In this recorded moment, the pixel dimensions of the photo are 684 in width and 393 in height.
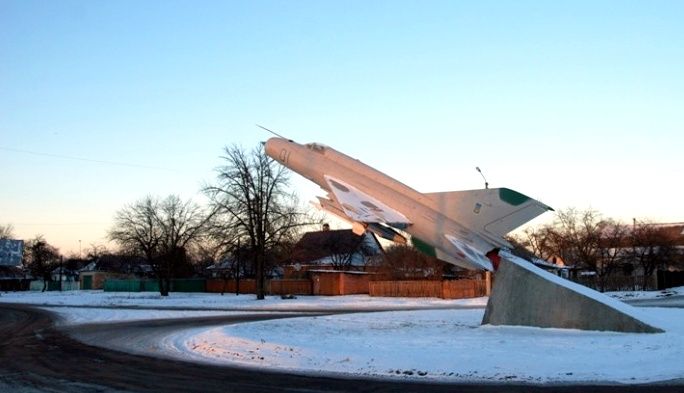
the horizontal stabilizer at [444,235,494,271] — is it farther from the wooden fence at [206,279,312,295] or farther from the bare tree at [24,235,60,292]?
the bare tree at [24,235,60,292]

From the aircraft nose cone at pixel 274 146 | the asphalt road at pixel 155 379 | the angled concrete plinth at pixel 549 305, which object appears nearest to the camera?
the asphalt road at pixel 155 379

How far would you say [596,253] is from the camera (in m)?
66.2

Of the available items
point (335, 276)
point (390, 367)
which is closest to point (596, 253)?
point (335, 276)

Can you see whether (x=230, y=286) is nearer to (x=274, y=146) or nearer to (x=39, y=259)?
(x=274, y=146)

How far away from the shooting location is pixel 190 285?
6944 cm

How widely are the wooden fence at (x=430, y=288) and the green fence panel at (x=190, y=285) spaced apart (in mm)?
22863

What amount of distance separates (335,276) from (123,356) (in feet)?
136

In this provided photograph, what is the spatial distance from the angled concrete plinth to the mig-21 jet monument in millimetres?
26

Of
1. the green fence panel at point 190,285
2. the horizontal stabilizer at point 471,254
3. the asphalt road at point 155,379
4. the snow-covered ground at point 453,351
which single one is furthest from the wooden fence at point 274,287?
the asphalt road at point 155,379

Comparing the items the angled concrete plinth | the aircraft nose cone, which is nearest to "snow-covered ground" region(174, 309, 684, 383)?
the angled concrete plinth

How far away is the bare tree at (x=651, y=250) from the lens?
67188 millimetres

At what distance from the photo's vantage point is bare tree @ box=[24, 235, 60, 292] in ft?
343

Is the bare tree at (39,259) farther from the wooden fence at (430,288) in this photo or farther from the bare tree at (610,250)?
the bare tree at (610,250)

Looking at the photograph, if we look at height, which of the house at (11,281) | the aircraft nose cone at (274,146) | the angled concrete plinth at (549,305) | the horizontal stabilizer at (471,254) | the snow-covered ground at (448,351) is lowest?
the house at (11,281)
